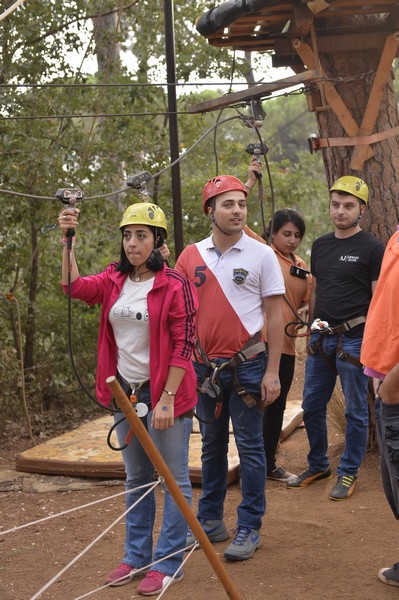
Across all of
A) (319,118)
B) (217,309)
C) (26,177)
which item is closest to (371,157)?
(319,118)

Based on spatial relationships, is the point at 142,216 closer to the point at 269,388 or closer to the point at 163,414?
the point at 163,414

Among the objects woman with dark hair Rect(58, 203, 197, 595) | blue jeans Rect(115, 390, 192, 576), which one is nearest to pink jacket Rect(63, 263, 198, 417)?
woman with dark hair Rect(58, 203, 197, 595)

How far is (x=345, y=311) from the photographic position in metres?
5.53

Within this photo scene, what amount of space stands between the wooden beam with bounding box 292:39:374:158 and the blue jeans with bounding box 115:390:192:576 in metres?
2.71

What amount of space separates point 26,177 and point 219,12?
2816mm

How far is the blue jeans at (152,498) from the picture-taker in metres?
4.23

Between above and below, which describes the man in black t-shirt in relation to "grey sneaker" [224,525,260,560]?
above

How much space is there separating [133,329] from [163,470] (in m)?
1.26

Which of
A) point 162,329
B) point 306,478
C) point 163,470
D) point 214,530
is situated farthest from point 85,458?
point 163,470

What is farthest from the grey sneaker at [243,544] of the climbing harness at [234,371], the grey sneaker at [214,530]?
the climbing harness at [234,371]

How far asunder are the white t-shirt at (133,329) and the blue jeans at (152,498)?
129 mm

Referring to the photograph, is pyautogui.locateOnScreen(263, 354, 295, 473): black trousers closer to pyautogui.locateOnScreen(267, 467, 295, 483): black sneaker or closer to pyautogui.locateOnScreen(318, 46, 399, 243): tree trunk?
pyautogui.locateOnScreen(267, 467, 295, 483): black sneaker

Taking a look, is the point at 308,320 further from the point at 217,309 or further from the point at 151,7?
the point at 151,7

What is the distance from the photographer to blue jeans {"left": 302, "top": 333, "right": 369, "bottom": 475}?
5.52m
